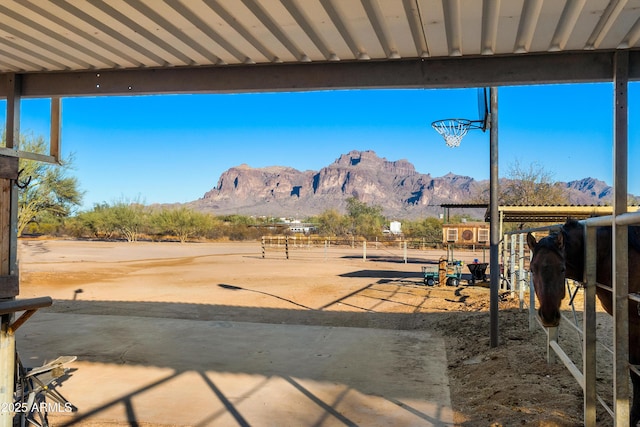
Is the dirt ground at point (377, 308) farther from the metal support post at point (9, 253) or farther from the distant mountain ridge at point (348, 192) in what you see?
the distant mountain ridge at point (348, 192)

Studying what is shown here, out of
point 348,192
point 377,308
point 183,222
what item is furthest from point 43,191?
point 348,192

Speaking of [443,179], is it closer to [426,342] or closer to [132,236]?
[132,236]

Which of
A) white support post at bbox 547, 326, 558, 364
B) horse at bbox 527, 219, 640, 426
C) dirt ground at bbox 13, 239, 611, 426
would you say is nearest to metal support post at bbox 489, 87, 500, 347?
dirt ground at bbox 13, 239, 611, 426

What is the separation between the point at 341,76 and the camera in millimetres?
4773

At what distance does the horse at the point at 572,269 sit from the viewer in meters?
3.68

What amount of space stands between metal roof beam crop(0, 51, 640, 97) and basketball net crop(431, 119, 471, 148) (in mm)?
9099

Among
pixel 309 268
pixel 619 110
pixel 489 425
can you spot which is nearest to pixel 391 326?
pixel 489 425

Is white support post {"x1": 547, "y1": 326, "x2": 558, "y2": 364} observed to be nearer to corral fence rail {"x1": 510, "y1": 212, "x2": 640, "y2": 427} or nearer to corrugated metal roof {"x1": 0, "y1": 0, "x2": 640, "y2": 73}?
corral fence rail {"x1": 510, "y1": 212, "x2": 640, "y2": 427}

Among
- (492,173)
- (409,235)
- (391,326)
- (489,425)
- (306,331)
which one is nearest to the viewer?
(489,425)

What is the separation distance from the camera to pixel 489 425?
4.63 metres

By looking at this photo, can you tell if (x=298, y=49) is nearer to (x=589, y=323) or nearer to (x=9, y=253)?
(x=9, y=253)

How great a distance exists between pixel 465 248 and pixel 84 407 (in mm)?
43806

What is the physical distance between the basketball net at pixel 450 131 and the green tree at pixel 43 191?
16054mm

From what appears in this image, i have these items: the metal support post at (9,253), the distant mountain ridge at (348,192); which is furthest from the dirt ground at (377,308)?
the distant mountain ridge at (348,192)
